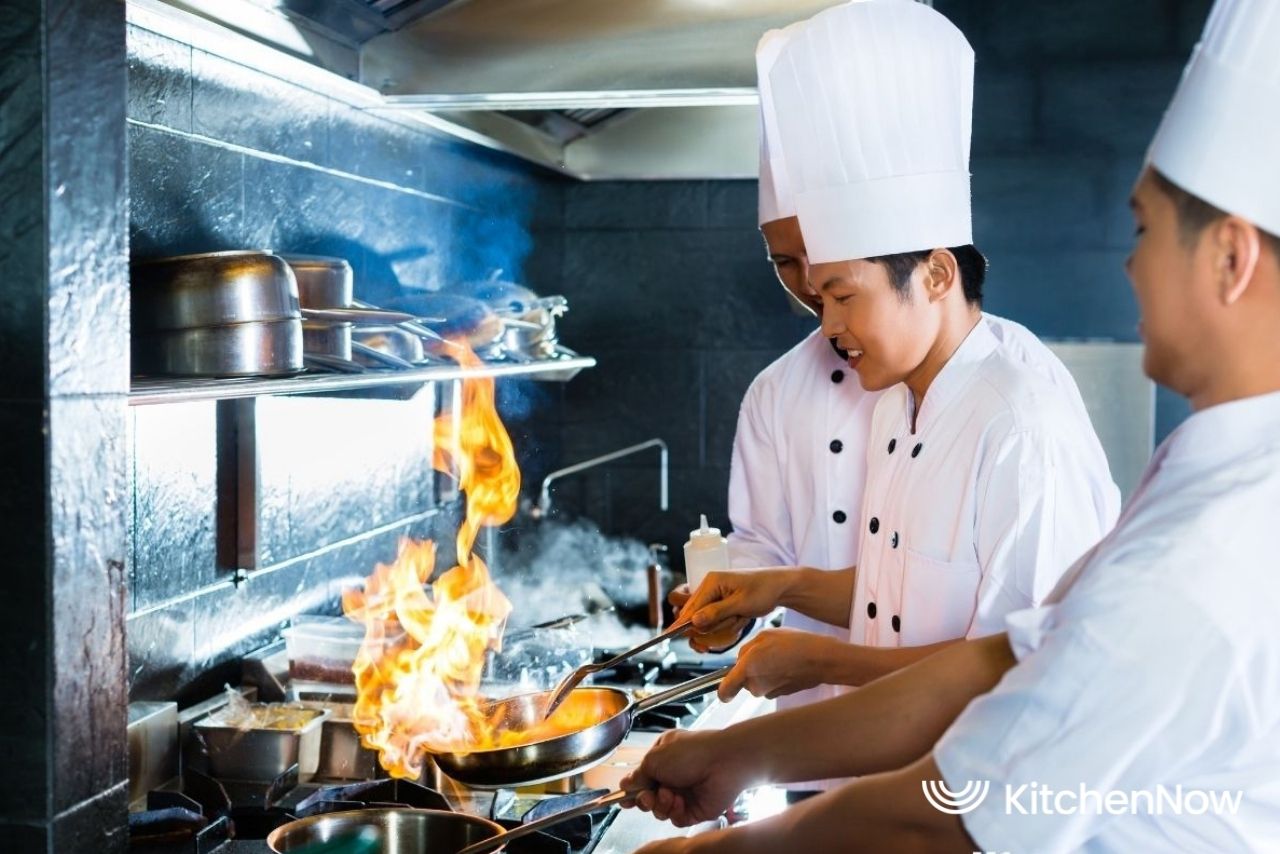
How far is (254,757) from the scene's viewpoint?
7.75 ft

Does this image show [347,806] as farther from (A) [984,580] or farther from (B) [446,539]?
(B) [446,539]

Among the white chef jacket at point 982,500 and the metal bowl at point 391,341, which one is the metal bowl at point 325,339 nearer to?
the metal bowl at point 391,341

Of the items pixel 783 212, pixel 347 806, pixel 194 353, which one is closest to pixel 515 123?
pixel 783 212

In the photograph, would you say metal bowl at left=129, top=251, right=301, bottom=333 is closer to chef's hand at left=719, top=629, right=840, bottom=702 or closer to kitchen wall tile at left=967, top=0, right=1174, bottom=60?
chef's hand at left=719, top=629, right=840, bottom=702

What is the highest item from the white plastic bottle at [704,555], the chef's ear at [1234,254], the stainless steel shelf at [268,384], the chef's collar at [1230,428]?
the chef's ear at [1234,254]

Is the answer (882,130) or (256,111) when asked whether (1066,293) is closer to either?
(882,130)

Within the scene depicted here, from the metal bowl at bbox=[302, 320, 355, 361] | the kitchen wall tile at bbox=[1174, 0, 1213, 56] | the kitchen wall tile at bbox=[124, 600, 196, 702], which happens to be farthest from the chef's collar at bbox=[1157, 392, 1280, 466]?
the kitchen wall tile at bbox=[1174, 0, 1213, 56]

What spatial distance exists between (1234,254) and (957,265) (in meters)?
1.02

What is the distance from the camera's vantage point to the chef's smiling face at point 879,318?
82.2 inches

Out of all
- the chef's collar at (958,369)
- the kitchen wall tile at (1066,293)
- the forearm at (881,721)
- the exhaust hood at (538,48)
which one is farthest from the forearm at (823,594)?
the kitchen wall tile at (1066,293)

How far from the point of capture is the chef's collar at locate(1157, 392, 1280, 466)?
115cm

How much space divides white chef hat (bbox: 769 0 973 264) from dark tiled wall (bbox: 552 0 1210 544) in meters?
2.63

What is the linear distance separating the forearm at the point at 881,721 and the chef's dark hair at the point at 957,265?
32.3 inches

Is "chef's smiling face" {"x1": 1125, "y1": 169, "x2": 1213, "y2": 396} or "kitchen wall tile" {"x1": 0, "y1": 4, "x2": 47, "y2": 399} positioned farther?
"kitchen wall tile" {"x1": 0, "y1": 4, "x2": 47, "y2": 399}
